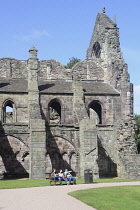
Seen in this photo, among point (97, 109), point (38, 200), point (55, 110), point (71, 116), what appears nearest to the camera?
point (38, 200)

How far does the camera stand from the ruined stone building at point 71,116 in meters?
33.5

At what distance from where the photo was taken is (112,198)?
62.3 feet

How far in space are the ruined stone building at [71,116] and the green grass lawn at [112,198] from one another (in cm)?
1113

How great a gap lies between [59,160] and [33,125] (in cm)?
547

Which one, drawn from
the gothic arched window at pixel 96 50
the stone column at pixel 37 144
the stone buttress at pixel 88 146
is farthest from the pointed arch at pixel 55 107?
the gothic arched window at pixel 96 50

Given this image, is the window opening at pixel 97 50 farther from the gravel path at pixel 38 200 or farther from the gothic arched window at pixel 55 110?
the gravel path at pixel 38 200

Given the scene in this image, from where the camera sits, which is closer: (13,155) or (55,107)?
(13,155)

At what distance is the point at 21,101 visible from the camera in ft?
126

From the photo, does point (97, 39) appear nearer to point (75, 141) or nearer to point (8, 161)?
point (75, 141)

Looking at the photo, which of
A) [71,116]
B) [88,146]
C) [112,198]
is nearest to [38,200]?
[112,198]

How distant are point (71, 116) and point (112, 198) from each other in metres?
20.4

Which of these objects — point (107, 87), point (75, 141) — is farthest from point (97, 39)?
point (75, 141)

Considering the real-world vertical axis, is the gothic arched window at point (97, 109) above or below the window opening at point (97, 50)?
below

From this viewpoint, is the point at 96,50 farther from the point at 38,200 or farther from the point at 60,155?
the point at 38,200
